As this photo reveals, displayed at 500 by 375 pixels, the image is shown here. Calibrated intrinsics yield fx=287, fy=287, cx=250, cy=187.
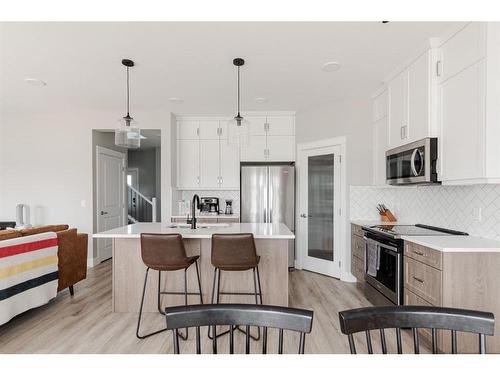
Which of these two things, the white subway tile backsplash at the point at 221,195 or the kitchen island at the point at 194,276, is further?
the white subway tile backsplash at the point at 221,195

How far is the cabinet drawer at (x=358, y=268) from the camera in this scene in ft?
11.3

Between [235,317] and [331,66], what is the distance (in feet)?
9.14

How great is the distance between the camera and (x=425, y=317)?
0.92 metres

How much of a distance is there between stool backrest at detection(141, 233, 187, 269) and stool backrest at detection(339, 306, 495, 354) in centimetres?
175

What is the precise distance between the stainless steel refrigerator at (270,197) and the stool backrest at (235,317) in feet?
11.6

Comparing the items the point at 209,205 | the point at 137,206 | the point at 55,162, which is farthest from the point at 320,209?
the point at 137,206

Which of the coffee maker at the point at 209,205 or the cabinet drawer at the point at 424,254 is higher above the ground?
the coffee maker at the point at 209,205

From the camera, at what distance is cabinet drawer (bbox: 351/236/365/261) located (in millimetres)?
3443

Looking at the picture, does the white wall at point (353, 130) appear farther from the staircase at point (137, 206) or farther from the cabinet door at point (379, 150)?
the staircase at point (137, 206)

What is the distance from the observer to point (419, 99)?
8.68ft

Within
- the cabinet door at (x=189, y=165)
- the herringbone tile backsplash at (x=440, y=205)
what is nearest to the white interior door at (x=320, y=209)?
the herringbone tile backsplash at (x=440, y=205)

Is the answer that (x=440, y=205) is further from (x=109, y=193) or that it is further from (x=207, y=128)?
(x=109, y=193)
